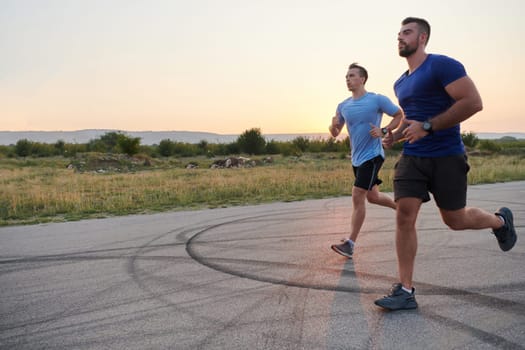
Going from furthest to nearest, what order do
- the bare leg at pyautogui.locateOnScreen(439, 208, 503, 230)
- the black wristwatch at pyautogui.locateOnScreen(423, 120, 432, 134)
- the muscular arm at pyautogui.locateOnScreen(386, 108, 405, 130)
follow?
the muscular arm at pyautogui.locateOnScreen(386, 108, 405, 130)
the bare leg at pyautogui.locateOnScreen(439, 208, 503, 230)
the black wristwatch at pyautogui.locateOnScreen(423, 120, 432, 134)

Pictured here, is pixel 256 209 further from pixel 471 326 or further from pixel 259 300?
pixel 471 326

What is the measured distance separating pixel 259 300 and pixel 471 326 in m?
1.57

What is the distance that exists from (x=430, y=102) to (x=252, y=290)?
2.12 m

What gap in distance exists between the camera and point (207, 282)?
181 inches

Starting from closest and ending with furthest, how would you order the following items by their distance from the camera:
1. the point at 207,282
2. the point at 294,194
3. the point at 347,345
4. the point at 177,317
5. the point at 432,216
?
1. the point at 347,345
2. the point at 177,317
3. the point at 207,282
4. the point at 432,216
5. the point at 294,194

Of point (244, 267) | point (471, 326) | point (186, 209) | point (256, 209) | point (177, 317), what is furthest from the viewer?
point (186, 209)

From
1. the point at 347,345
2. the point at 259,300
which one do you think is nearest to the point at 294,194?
the point at 259,300

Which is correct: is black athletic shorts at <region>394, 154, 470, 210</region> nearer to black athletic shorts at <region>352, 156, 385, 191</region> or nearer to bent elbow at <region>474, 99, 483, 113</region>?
bent elbow at <region>474, 99, 483, 113</region>

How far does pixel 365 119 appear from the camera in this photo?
18.4 feet

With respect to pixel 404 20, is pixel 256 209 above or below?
below

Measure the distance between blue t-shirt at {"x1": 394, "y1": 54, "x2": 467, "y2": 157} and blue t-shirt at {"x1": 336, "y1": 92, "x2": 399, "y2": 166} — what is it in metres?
1.68

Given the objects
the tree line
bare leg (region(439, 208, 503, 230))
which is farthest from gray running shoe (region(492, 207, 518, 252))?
the tree line

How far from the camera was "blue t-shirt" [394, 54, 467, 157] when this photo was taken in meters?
3.65

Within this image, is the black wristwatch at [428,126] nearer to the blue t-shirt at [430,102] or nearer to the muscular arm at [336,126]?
the blue t-shirt at [430,102]
